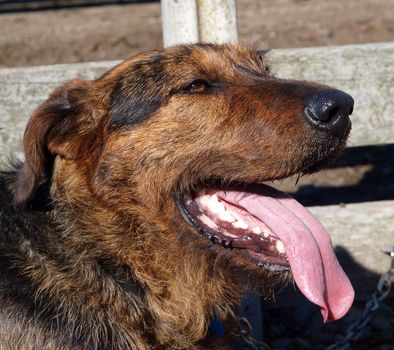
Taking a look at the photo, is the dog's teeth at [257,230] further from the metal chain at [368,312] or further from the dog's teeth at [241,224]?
the metal chain at [368,312]

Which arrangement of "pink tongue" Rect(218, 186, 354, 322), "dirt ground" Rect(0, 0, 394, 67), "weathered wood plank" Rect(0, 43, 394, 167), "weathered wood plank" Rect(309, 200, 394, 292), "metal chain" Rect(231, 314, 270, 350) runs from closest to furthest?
"pink tongue" Rect(218, 186, 354, 322) → "metal chain" Rect(231, 314, 270, 350) → "weathered wood plank" Rect(0, 43, 394, 167) → "weathered wood plank" Rect(309, 200, 394, 292) → "dirt ground" Rect(0, 0, 394, 67)

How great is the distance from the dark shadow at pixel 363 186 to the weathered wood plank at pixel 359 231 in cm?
155

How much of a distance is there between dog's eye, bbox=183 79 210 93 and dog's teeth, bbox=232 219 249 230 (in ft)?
2.36

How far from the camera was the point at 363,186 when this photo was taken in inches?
314

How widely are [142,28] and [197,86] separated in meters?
9.10

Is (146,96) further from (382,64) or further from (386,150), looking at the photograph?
(386,150)

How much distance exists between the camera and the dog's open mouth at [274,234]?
14.3 ft

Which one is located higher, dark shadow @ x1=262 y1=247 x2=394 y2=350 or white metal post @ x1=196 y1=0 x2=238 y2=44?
white metal post @ x1=196 y1=0 x2=238 y2=44

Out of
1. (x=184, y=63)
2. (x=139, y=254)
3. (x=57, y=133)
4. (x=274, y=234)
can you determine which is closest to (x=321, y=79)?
(x=184, y=63)

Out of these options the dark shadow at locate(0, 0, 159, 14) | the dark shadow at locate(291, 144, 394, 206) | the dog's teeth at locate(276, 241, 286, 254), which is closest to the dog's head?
the dog's teeth at locate(276, 241, 286, 254)

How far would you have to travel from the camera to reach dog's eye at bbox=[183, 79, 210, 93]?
4.61 meters

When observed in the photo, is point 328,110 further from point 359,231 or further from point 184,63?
point 359,231

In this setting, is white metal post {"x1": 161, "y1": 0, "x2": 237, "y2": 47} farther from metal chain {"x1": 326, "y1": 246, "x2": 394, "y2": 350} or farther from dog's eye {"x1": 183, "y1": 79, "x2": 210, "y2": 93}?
metal chain {"x1": 326, "y1": 246, "x2": 394, "y2": 350}

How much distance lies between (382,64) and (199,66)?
155 cm
